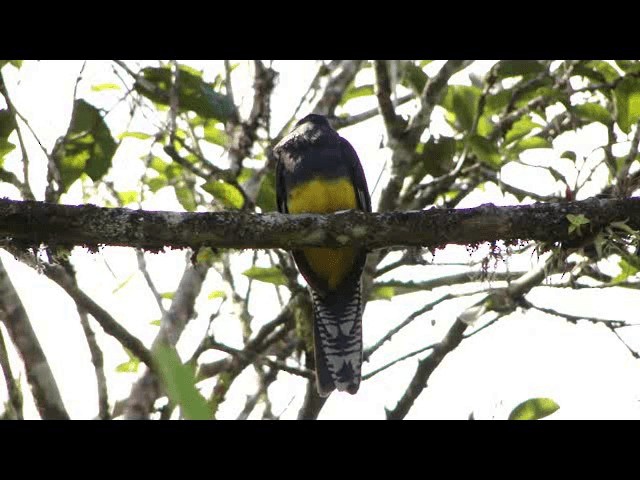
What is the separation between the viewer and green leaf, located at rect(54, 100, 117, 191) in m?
4.41

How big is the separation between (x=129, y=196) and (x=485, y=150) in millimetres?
2269

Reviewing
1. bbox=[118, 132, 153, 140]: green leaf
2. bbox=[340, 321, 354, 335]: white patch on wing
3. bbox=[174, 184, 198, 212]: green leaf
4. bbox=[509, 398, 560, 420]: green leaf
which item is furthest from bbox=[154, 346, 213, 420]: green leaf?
bbox=[118, 132, 153, 140]: green leaf

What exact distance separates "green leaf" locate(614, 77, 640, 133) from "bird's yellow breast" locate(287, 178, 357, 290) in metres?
1.49

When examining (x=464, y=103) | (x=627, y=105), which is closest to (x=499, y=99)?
(x=464, y=103)

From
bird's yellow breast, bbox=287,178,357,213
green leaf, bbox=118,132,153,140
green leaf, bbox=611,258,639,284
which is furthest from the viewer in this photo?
green leaf, bbox=118,132,153,140

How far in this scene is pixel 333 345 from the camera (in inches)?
196

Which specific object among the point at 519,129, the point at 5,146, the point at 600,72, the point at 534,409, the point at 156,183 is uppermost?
the point at 156,183

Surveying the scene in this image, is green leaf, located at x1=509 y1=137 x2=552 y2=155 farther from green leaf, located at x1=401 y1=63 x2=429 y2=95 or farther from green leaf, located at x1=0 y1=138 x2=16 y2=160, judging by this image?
green leaf, located at x1=0 y1=138 x2=16 y2=160

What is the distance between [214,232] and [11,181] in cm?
172

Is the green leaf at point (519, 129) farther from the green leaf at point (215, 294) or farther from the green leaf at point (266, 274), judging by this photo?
the green leaf at point (215, 294)

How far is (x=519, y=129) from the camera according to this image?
4.76m

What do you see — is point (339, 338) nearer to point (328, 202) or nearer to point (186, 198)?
point (328, 202)
